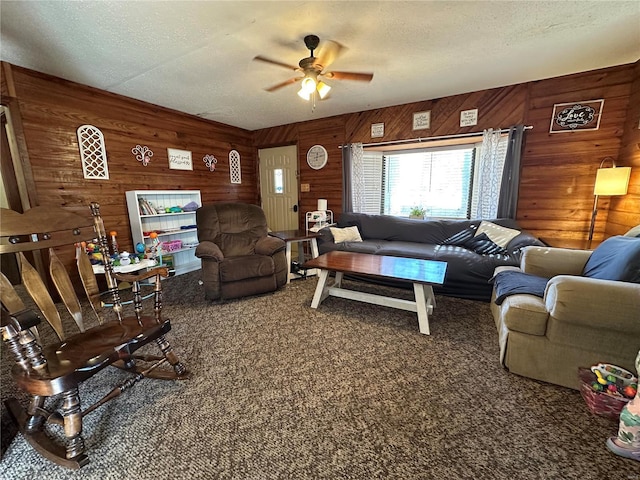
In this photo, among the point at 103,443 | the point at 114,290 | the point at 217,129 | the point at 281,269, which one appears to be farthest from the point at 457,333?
the point at 217,129

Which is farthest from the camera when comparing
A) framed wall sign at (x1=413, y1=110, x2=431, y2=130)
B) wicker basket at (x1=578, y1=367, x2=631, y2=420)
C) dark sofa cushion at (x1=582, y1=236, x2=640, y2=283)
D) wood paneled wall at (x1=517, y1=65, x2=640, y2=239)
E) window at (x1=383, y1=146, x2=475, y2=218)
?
window at (x1=383, y1=146, x2=475, y2=218)

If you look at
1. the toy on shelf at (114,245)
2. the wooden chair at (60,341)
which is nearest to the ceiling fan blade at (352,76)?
the wooden chair at (60,341)

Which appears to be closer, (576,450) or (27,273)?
(576,450)

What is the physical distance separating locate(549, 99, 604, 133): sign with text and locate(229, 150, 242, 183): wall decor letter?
474 cm

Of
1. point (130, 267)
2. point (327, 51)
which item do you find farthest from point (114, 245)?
point (327, 51)

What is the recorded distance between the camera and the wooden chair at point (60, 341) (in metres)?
1.09

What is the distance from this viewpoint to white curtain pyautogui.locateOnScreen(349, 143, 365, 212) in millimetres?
4267

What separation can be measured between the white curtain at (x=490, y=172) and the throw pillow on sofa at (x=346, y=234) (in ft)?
5.40

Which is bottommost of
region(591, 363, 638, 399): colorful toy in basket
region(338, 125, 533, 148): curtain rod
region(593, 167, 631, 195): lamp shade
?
region(591, 363, 638, 399): colorful toy in basket

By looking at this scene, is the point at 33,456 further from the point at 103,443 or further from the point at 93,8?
the point at 93,8

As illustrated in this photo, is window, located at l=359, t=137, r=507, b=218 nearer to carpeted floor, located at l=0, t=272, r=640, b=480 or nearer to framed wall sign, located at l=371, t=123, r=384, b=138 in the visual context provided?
framed wall sign, located at l=371, t=123, r=384, b=138

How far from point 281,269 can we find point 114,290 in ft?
5.44

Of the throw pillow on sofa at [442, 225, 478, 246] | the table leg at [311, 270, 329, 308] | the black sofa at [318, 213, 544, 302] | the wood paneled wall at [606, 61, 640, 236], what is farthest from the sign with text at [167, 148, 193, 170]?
the wood paneled wall at [606, 61, 640, 236]

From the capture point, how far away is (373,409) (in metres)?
1.43
